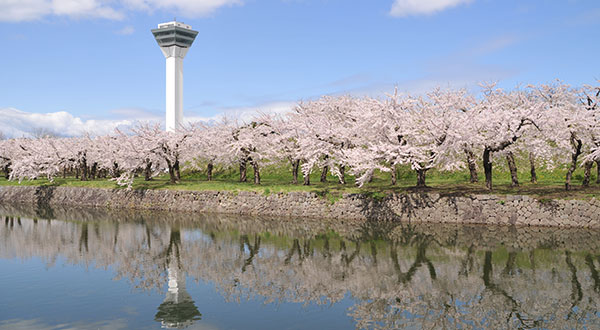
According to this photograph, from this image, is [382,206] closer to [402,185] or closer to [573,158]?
[402,185]

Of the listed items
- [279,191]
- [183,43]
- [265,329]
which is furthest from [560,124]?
[183,43]

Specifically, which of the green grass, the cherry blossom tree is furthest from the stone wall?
the cherry blossom tree

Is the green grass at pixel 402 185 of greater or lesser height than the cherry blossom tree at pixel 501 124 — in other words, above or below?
below

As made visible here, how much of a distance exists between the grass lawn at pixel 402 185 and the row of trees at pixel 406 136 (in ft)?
3.75

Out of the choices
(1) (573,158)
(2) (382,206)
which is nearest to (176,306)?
(2) (382,206)

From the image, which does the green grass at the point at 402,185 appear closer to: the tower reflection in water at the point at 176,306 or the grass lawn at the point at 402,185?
the grass lawn at the point at 402,185

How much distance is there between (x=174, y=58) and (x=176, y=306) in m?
83.5

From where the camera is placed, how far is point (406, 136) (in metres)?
32.8

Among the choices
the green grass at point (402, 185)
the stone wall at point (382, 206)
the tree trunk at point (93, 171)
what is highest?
the tree trunk at point (93, 171)

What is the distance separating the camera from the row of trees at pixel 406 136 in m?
30.7

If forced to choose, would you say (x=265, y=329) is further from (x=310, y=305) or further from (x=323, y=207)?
(x=323, y=207)

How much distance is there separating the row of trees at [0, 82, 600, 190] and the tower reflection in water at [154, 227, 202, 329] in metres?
16.2

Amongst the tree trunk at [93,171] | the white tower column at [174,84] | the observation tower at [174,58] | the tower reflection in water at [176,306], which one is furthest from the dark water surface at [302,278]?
the observation tower at [174,58]

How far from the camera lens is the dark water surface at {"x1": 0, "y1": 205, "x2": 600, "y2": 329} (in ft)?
41.7
